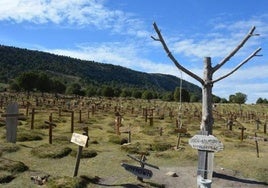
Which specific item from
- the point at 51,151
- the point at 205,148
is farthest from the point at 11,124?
the point at 205,148

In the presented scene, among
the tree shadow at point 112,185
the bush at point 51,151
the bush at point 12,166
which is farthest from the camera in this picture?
the bush at point 51,151

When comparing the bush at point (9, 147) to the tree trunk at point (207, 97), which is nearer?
the tree trunk at point (207, 97)

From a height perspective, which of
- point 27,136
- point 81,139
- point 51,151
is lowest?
point 51,151

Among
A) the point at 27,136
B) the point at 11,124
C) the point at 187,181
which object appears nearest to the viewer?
the point at 187,181

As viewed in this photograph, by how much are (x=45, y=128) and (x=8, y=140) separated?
35.4 feet

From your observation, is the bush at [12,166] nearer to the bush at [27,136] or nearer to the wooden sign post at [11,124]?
the wooden sign post at [11,124]

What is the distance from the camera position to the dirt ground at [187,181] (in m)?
17.4

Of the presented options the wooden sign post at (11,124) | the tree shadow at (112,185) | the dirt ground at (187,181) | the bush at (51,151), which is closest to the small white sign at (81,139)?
the tree shadow at (112,185)

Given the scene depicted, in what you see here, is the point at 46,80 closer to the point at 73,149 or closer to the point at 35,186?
the point at 73,149

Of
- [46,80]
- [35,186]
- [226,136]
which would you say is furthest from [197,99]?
[35,186]

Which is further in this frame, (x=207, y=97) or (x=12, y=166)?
(x=207, y=97)

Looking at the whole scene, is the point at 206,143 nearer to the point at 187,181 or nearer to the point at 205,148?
the point at 205,148

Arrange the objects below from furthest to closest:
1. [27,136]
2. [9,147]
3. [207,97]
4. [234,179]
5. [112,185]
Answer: [27,136] → [9,147] → [234,179] → [207,97] → [112,185]

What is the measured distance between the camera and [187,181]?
1834 centimetres
